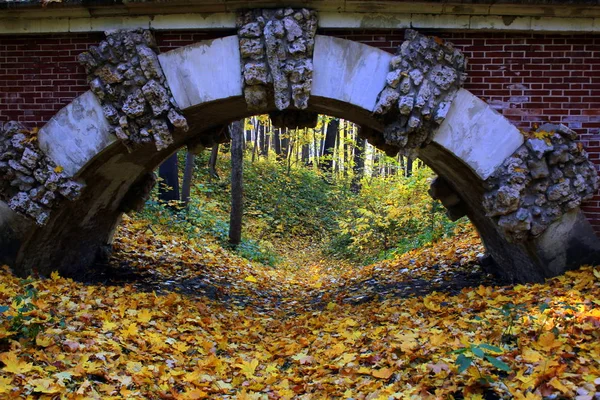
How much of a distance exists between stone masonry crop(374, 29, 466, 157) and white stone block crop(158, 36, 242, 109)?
1.70 metres

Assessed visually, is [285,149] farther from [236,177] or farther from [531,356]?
[531,356]

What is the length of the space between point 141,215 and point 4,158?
5.63 m

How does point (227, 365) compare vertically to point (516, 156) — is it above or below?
below

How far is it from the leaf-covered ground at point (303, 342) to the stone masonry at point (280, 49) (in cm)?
270

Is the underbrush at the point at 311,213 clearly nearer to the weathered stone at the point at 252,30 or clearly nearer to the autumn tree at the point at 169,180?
the autumn tree at the point at 169,180

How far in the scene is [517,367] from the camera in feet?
12.0

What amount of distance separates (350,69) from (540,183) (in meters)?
2.46

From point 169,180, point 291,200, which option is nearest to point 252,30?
point 169,180

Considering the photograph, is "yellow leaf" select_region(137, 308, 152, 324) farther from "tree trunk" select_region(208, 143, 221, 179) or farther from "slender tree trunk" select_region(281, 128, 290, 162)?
"slender tree trunk" select_region(281, 128, 290, 162)

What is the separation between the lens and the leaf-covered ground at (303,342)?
3586 millimetres

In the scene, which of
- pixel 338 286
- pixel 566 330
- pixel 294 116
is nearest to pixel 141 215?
pixel 338 286

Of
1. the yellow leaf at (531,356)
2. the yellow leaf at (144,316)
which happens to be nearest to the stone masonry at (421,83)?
the yellow leaf at (531,356)

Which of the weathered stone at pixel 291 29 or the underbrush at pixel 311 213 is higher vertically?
the weathered stone at pixel 291 29

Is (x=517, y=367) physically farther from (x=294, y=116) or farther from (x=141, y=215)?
(x=141, y=215)
